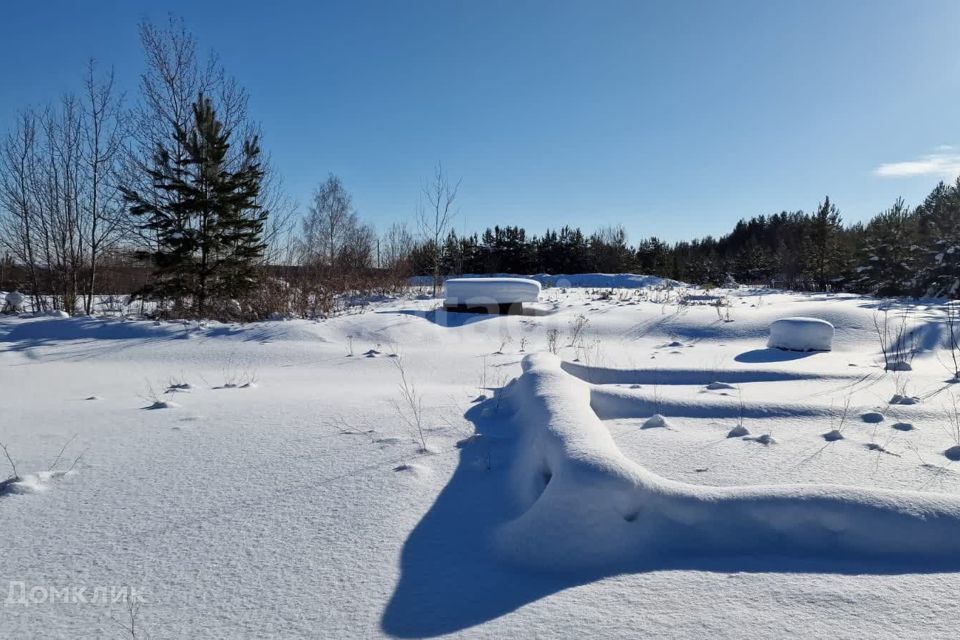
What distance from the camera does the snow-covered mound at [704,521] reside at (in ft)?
4.91

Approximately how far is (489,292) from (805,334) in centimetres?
493

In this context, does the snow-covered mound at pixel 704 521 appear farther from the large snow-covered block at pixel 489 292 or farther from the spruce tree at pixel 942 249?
the spruce tree at pixel 942 249

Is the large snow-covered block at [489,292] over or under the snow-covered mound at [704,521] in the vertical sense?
over

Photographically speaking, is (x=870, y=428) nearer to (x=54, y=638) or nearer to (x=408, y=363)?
(x=54, y=638)

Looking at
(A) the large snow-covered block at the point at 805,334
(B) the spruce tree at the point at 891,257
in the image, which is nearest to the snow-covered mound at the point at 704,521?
(A) the large snow-covered block at the point at 805,334

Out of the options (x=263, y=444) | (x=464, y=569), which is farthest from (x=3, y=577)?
(x=464, y=569)

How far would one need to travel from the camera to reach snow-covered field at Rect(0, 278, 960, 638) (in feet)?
4.20

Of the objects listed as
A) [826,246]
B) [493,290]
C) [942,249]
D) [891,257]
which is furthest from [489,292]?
[826,246]

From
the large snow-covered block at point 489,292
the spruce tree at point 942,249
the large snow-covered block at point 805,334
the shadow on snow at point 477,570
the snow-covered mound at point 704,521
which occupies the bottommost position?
the shadow on snow at point 477,570

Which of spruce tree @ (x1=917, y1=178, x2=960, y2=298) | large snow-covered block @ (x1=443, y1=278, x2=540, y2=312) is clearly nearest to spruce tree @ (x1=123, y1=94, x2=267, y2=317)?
large snow-covered block @ (x1=443, y1=278, x2=540, y2=312)

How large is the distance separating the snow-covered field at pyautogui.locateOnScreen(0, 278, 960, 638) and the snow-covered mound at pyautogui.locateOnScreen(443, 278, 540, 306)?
16.8 ft

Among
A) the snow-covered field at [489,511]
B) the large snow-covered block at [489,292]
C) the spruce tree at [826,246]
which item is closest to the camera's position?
the snow-covered field at [489,511]

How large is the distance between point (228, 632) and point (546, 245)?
1565 inches

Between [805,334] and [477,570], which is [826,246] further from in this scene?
[477,570]
